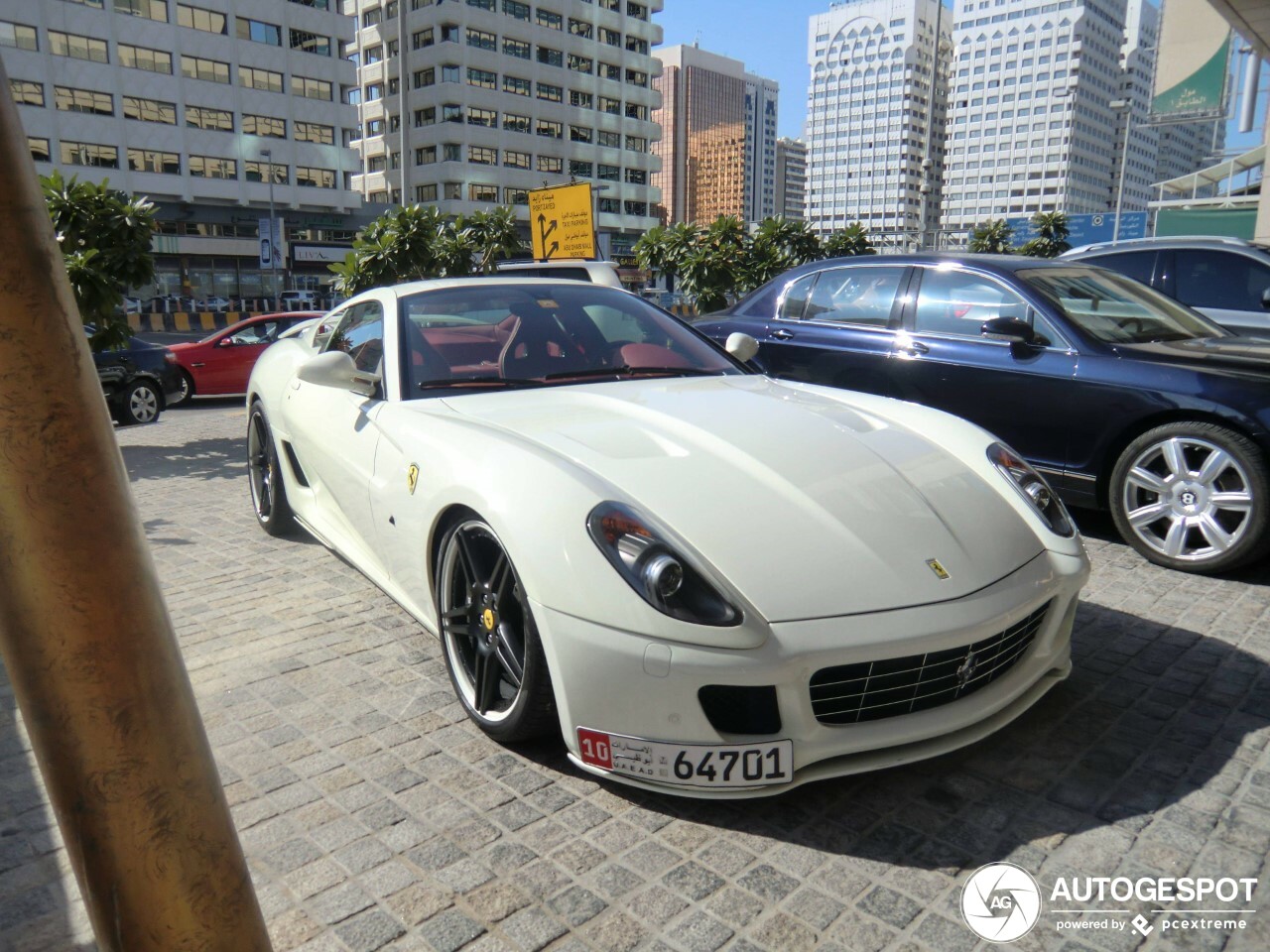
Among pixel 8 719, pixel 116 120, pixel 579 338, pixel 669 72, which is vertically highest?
pixel 669 72

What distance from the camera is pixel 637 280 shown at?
79.6 metres

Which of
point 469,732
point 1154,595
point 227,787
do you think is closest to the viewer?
point 227,787

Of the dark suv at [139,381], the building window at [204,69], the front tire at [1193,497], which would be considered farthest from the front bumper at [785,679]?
the building window at [204,69]

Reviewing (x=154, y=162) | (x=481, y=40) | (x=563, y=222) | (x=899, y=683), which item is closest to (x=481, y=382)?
(x=899, y=683)

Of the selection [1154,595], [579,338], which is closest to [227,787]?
[579,338]

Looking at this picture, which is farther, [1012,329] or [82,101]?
[82,101]

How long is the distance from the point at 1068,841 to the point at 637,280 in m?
79.1

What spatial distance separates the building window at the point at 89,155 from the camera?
167 feet

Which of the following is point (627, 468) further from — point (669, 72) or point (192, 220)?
point (669, 72)

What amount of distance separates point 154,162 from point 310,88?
36.1ft

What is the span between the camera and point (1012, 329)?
5203mm

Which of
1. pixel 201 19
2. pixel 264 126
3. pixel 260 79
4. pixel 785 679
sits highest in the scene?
pixel 201 19

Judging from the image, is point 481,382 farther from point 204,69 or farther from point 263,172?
point 204,69

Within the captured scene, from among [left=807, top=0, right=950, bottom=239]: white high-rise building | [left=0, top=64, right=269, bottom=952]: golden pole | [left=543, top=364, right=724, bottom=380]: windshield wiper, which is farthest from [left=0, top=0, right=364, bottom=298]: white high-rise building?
[left=807, top=0, right=950, bottom=239]: white high-rise building
